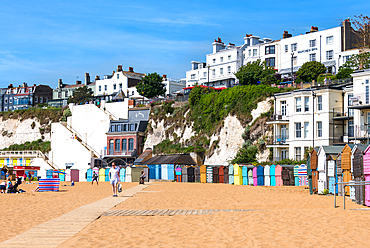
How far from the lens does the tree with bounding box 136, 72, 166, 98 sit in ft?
276

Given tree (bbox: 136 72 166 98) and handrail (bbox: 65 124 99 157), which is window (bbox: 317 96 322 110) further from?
tree (bbox: 136 72 166 98)

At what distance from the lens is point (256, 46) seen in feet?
251

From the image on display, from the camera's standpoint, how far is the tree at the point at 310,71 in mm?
61406

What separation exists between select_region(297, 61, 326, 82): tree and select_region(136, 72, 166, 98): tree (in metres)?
30.9

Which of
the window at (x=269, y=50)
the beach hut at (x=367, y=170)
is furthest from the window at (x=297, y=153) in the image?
the beach hut at (x=367, y=170)

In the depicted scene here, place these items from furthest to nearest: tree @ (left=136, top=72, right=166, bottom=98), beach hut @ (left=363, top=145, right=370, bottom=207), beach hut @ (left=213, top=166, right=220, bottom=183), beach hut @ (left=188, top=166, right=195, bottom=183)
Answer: tree @ (left=136, top=72, right=166, bottom=98)
beach hut @ (left=188, top=166, right=195, bottom=183)
beach hut @ (left=213, top=166, right=220, bottom=183)
beach hut @ (left=363, top=145, right=370, bottom=207)

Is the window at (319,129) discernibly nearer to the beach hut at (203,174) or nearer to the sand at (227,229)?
the beach hut at (203,174)

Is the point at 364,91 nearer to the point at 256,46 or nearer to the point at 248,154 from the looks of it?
the point at 248,154

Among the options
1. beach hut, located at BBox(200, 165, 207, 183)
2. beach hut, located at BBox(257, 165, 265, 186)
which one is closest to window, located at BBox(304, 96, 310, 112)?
beach hut, located at BBox(200, 165, 207, 183)

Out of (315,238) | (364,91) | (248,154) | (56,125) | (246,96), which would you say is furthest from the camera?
(56,125)

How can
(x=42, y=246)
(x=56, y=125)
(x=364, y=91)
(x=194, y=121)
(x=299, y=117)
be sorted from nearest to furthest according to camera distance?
(x=42, y=246) < (x=364, y=91) < (x=299, y=117) < (x=194, y=121) < (x=56, y=125)

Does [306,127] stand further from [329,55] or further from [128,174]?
[329,55]

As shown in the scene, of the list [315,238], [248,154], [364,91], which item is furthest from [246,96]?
[315,238]

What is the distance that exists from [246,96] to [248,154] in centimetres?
864
